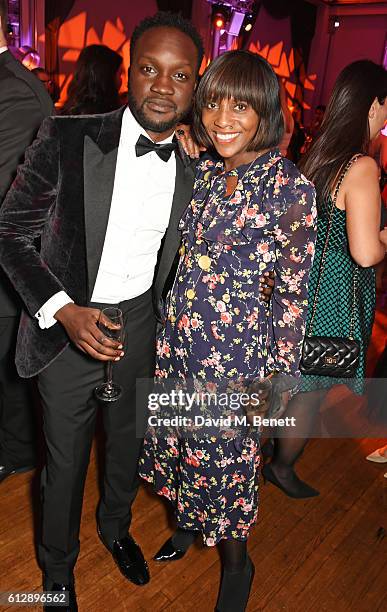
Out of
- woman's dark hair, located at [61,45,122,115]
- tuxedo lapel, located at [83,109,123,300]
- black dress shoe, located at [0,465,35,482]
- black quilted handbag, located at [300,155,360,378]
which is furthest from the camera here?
woman's dark hair, located at [61,45,122,115]

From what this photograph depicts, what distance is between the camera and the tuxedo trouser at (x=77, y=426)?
1675 mm

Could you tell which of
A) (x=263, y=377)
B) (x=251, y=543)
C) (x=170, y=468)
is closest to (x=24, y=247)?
(x=263, y=377)

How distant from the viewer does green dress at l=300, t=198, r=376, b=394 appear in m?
2.15

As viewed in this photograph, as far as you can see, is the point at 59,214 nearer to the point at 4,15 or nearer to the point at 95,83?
the point at 4,15

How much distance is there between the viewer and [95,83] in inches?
121

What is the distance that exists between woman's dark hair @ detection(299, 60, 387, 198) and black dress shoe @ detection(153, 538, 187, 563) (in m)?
1.56

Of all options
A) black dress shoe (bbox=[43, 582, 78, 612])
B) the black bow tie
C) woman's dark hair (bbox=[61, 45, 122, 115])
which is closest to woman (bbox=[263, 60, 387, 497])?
the black bow tie

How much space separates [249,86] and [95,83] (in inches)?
72.6

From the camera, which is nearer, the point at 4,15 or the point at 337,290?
the point at 4,15

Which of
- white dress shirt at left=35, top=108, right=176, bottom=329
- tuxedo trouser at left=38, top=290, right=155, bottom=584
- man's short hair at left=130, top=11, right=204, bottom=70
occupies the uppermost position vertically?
man's short hair at left=130, top=11, right=204, bottom=70

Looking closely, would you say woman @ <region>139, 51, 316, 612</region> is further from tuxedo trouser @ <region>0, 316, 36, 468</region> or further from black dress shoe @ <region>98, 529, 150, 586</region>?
tuxedo trouser @ <region>0, 316, 36, 468</region>

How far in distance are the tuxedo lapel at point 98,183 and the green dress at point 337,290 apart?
0.97 metres

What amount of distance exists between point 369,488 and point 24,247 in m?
2.08

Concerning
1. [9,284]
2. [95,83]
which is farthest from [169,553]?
[95,83]
